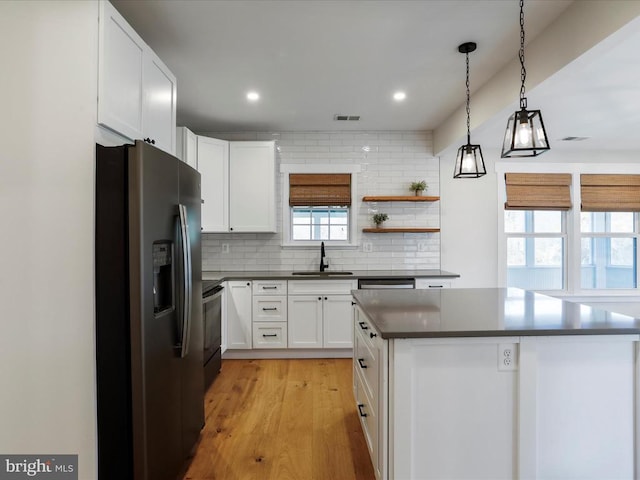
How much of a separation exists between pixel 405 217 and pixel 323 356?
6.29ft

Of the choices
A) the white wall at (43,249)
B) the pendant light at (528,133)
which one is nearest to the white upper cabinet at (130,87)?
the white wall at (43,249)

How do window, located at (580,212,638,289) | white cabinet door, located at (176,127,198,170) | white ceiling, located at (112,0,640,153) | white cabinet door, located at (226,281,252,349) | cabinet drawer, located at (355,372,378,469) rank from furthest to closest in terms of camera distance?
window, located at (580,212,638,289) → white cabinet door, located at (226,281,252,349) → white cabinet door, located at (176,127,198,170) → white ceiling, located at (112,0,640,153) → cabinet drawer, located at (355,372,378,469)

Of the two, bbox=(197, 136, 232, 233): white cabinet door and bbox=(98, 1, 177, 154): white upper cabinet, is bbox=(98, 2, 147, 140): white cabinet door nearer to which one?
bbox=(98, 1, 177, 154): white upper cabinet

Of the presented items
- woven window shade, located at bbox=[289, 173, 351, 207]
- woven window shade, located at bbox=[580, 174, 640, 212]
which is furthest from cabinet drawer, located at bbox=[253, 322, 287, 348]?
woven window shade, located at bbox=[580, 174, 640, 212]

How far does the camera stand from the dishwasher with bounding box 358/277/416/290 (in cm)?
367

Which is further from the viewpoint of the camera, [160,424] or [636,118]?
[636,118]

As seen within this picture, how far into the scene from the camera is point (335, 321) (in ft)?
12.1

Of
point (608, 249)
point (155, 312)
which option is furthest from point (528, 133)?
point (608, 249)

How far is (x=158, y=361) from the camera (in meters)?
1.57

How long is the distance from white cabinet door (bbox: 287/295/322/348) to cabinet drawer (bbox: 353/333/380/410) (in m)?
1.34

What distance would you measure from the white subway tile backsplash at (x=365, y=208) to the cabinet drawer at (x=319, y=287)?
583 mm

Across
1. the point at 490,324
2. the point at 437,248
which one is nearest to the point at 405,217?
the point at 437,248

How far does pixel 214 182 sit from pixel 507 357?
128 inches

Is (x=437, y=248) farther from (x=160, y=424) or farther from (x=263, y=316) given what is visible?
(x=160, y=424)
